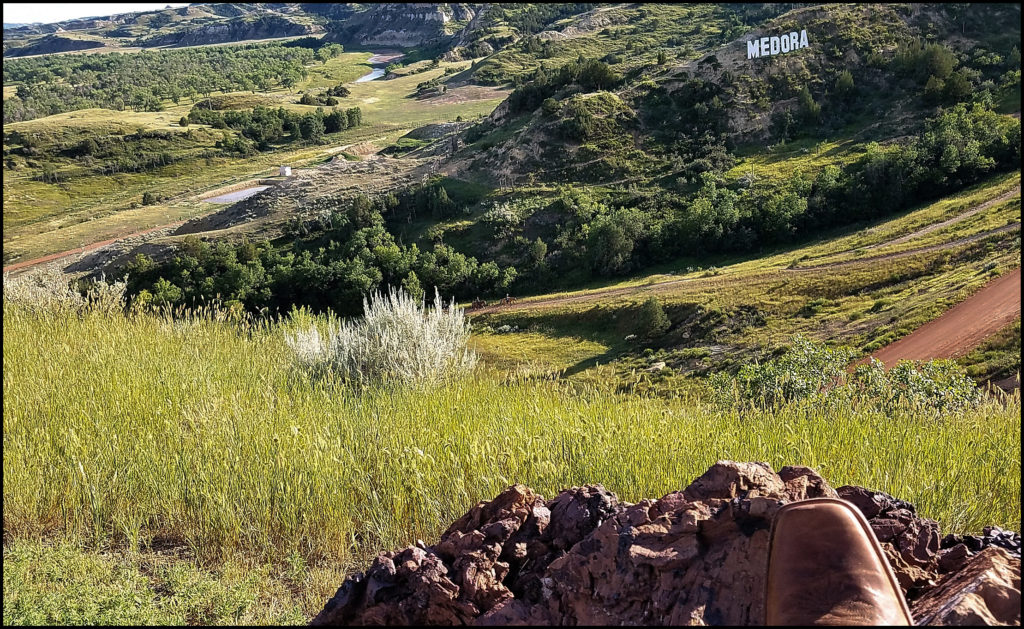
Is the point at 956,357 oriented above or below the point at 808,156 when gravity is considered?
below

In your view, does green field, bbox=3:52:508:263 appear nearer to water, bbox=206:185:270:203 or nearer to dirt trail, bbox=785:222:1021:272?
water, bbox=206:185:270:203

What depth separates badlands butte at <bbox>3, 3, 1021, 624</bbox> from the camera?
2.63m

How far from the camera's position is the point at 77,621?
9.18 feet

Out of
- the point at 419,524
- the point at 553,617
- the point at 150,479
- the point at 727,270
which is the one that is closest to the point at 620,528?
the point at 553,617

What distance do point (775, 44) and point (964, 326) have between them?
36685 millimetres

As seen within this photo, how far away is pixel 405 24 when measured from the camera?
15762cm

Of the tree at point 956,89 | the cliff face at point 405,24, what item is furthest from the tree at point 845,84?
the cliff face at point 405,24

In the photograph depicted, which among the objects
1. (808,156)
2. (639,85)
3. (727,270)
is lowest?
(727,270)

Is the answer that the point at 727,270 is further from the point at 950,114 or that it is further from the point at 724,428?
the point at 724,428

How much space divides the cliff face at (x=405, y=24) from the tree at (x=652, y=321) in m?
135

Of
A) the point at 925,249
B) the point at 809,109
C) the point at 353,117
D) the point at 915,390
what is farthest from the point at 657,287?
the point at 353,117

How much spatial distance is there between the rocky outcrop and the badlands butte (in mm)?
14

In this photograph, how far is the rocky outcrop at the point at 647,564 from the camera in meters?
2.13

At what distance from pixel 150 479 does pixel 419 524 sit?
1.54 meters
